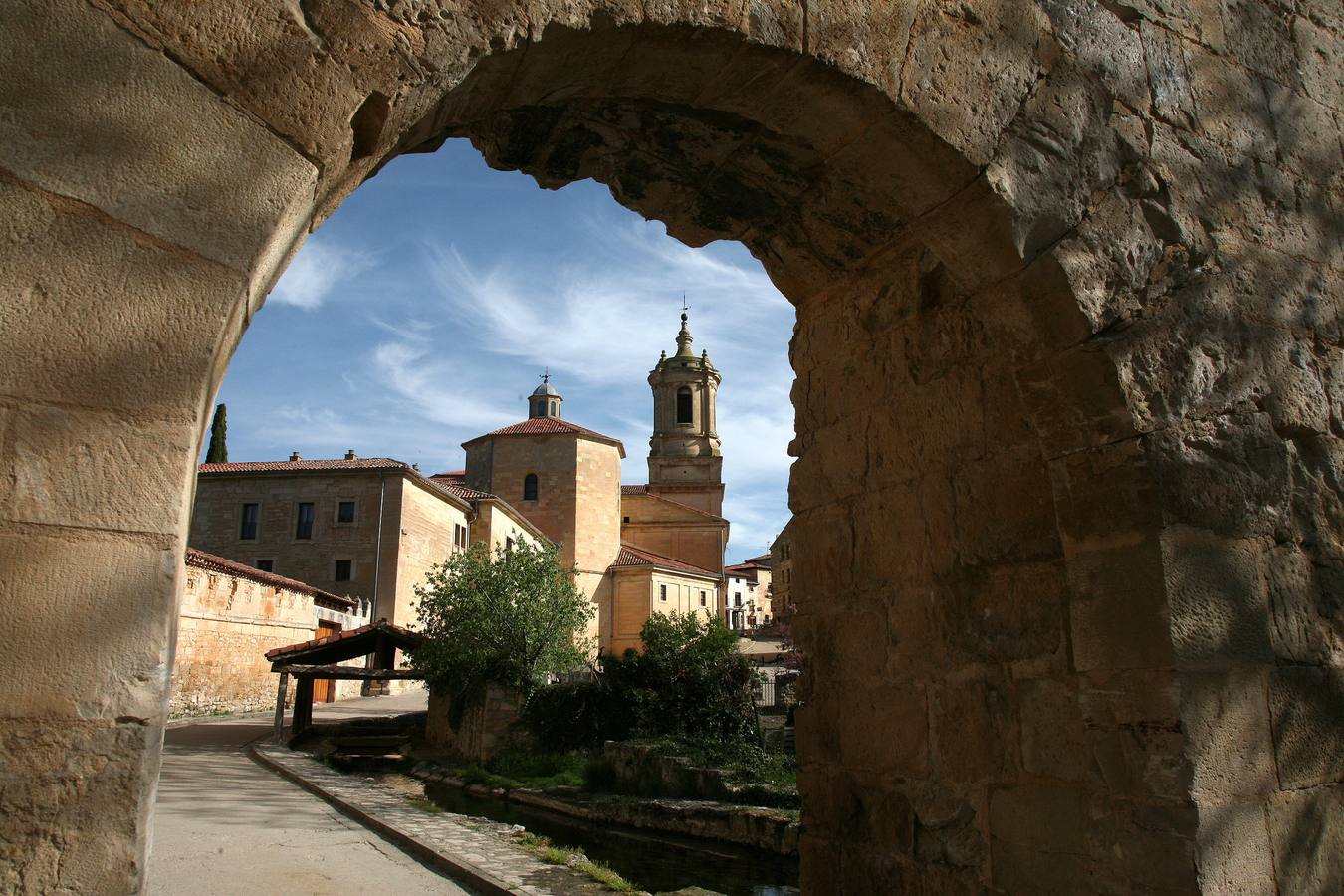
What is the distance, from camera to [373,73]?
1.70 meters

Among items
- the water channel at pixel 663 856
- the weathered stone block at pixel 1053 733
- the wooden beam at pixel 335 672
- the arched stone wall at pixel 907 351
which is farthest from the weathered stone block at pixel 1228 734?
the wooden beam at pixel 335 672

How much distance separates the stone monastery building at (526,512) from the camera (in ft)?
99.5

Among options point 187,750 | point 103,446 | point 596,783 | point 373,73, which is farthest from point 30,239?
point 187,750

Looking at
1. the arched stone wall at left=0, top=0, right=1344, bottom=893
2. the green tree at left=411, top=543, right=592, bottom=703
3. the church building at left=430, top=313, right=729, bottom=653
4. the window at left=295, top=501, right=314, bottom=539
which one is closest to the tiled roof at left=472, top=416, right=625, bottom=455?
the church building at left=430, top=313, right=729, bottom=653

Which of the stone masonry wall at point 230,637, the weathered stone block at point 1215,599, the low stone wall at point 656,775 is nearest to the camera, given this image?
the weathered stone block at point 1215,599

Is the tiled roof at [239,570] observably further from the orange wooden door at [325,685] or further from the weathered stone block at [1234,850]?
the weathered stone block at [1234,850]

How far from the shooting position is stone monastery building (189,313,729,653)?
99.5 feet

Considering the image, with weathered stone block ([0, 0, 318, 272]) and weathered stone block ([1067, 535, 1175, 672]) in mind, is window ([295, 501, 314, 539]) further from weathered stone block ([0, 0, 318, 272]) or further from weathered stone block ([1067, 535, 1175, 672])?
weathered stone block ([0, 0, 318, 272])

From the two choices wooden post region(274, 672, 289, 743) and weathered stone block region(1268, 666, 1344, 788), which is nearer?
weathered stone block region(1268, 666, 1344, 788)

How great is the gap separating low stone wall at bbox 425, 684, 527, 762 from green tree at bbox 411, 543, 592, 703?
0.27 m

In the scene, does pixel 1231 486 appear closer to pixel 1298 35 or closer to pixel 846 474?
pixel 846 474

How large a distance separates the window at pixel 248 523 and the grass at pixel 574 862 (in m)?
25.7

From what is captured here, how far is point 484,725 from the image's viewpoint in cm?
1574

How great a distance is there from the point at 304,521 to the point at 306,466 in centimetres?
186
